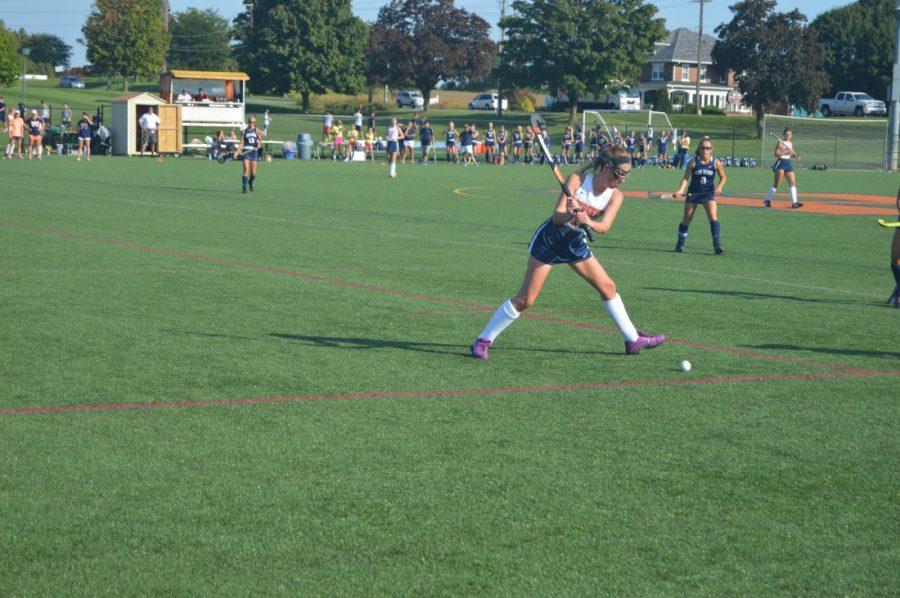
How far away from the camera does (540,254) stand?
938 cm

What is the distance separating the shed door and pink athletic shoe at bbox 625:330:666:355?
45.8m

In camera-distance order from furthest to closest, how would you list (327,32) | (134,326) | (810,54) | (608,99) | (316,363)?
(608,99) → (327,32) → (810,54) → (134,326) → (316,363)

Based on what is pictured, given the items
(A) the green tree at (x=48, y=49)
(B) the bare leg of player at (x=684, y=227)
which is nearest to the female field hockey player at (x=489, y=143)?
(B) the bare leg of player at (x=684, y=227)

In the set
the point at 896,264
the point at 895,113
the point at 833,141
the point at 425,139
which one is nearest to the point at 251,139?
the point at 896,264

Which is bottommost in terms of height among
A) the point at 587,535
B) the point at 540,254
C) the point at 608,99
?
the point at 587,535

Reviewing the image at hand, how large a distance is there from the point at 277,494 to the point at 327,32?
96548 millimetres

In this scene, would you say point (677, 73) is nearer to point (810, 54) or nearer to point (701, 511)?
point (810, 54)

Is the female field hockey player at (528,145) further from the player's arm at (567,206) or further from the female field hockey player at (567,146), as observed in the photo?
the player's arm at (567,206)

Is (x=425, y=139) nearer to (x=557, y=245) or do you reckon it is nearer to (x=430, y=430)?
(x=557, y=245)

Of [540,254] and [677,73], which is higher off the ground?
[677,73]

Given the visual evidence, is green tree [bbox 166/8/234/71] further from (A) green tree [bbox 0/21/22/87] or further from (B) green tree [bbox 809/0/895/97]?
Result: (B) green tree [bbox 809/0/895/97]

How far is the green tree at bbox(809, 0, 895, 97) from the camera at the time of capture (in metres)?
102

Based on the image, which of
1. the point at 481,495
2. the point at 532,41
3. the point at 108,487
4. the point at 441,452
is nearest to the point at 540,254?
the point at 441,452

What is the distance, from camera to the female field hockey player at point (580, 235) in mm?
9016
